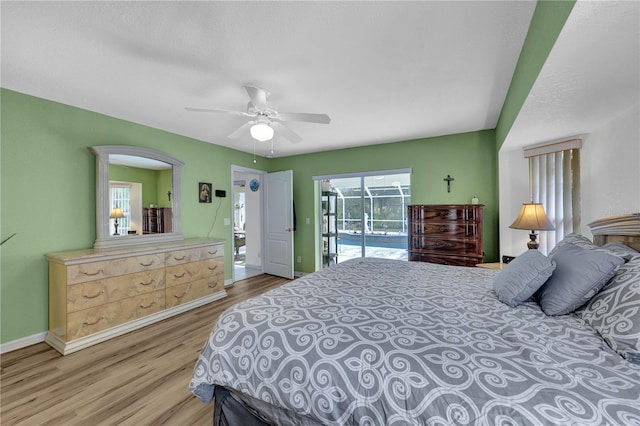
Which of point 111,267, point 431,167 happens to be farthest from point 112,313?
point 431,167

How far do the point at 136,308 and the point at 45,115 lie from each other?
2.17 m

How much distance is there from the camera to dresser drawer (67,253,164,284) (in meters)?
2.46

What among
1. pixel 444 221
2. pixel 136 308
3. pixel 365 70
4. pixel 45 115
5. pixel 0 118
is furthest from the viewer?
pixel 444 221

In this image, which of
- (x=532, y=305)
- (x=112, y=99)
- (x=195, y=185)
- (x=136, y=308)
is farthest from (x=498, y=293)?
(x=195, y=185)

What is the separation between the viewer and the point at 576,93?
5.34ft

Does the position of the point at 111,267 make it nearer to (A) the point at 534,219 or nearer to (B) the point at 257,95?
(B) the point at 257,95

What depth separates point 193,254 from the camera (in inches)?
139

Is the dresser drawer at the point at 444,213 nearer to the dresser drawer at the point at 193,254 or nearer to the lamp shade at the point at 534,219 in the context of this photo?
the lamp shade at the point at 534,219

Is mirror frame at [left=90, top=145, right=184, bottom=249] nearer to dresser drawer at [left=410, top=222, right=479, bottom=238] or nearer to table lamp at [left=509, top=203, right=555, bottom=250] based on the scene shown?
dresser drawer at [left=410, top=222, right=479, bottom=238]

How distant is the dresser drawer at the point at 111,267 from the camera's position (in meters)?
2.46

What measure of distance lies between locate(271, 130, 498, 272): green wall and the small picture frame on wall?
1.76m

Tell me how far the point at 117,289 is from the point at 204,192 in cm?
189

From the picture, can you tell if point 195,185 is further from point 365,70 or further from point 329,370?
point 329,370

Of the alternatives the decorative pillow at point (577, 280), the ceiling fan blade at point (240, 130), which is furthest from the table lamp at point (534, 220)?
the ceiling fan blade at point (240, 130)
